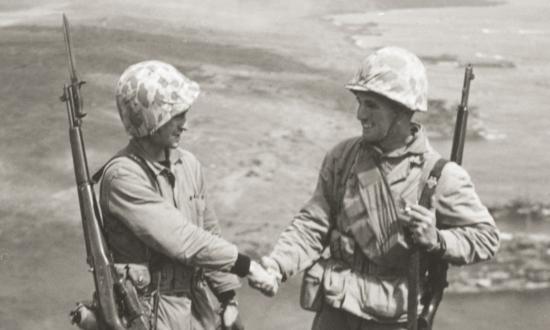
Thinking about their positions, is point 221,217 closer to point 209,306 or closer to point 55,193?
point 55,193

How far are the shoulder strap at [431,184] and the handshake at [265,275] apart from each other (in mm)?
804

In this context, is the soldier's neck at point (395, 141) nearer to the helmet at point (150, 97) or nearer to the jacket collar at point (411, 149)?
Answer: the jacket collar at point (411, 149)

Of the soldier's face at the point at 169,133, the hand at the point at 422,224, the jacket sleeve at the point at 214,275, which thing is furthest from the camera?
the jacket sleeve at the point at 214,275

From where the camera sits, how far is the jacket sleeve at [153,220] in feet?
13.1

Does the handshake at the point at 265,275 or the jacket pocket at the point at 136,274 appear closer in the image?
the jacket pocket at the point at 136,274

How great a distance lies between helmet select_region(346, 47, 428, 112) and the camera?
3.94 metres

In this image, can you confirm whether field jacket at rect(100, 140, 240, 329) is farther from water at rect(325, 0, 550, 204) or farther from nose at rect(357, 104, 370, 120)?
water at rect(325, 0, 550, 204)

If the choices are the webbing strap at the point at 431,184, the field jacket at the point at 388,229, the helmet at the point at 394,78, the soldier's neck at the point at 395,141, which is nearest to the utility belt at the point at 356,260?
the field jacket at the point at 388,229

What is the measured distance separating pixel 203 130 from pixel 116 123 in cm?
121

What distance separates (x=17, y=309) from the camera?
7.54 metres

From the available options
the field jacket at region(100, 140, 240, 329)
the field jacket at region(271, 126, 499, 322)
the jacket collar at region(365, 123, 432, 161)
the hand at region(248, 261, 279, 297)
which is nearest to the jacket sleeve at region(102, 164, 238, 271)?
the field jacket at region(100, 140, 240, 329)

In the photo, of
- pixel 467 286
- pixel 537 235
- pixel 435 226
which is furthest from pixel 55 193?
pixel 435 226

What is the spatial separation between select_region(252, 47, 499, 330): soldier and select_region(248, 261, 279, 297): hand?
0.59 ft

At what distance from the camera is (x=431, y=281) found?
414cm
